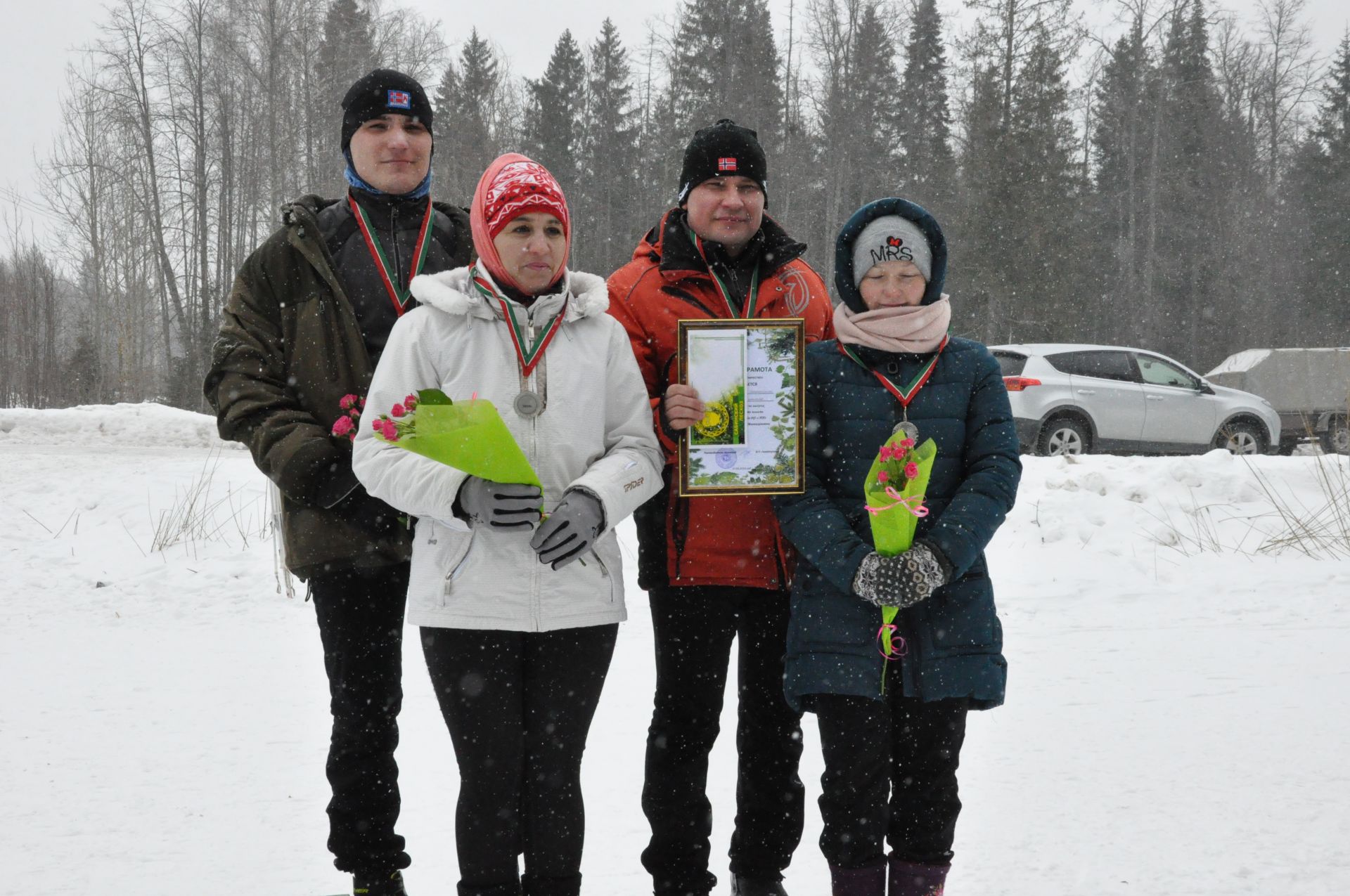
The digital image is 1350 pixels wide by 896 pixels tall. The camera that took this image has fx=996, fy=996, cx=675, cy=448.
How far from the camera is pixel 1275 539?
6594 millimetres

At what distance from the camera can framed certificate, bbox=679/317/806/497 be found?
2.66 meters

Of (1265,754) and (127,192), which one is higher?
(127,192)

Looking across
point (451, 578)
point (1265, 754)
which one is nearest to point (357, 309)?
point (451, 578)

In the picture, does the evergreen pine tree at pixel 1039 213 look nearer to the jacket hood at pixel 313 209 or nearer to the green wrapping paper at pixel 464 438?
the jacket hood at pixel 313 209

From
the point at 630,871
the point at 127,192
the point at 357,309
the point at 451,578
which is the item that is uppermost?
the point at 127,192

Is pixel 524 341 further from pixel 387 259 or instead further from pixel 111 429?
pixel 111 429

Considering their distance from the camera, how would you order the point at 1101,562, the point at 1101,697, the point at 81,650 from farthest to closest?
the point at 1101,562, the point at 81,650, the point at 1101,697

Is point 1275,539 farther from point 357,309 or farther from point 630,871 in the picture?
point 357,309

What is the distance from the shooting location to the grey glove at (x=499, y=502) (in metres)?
2.20

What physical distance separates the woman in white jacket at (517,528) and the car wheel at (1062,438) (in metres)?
10.9

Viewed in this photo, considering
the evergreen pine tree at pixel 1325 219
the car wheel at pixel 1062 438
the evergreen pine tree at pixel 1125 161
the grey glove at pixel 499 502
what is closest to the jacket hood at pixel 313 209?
the grey glove at pixel 499 502

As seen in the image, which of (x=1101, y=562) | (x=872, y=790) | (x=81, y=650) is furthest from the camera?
(x=1101, y=562)

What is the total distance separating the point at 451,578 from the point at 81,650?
4026 millimetres

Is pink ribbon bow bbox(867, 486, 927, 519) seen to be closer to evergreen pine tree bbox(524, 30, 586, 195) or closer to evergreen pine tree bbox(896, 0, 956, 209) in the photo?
evergreen pine tree bbox(896, 0, 956, 209)
